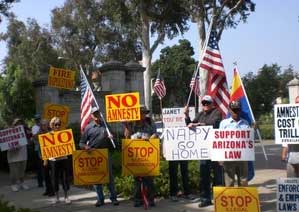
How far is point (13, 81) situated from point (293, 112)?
44.2 m

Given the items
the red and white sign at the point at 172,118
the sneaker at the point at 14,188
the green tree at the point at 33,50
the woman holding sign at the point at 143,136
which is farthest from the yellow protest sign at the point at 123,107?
the green tree at the point at 33,50

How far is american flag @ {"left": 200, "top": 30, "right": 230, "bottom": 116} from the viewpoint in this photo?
10.9 metres

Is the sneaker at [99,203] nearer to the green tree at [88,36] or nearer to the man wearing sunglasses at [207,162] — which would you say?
the man wearing sunglasses at [207,162]

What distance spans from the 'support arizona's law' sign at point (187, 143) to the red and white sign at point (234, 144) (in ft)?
4.14

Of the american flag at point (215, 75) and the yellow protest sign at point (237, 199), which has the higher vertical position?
the american flag at point (215, 75)

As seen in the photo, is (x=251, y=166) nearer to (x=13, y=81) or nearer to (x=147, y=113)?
(x=147, y=113)

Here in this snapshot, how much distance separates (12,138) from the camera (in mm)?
14492

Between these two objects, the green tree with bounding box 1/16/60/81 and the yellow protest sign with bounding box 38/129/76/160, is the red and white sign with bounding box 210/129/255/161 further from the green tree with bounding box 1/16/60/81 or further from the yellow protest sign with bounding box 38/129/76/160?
the green tree with bounding box 1/16/60/81

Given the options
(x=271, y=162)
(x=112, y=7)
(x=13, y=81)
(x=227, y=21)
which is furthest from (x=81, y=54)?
(x=271, y=162)

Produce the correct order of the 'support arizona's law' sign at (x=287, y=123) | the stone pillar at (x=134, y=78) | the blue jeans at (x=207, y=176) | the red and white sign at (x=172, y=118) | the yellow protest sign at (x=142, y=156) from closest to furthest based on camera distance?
1. the 'support arizona's law' sign at (x=287, y=123)
2. the blue jeans at (x=207, y=176)
3. the yellow protest sign at (x=142, y=156)
4. the red and white sign at (x=172, y=118)
5. the stone pillar at (x=134, y=78)

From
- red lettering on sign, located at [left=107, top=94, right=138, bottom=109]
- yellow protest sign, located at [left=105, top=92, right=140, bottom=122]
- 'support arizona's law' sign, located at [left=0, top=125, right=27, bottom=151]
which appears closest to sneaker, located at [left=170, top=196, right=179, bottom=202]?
yellow protest sign, located at [left=105, top=92, right=140, bottom=122]

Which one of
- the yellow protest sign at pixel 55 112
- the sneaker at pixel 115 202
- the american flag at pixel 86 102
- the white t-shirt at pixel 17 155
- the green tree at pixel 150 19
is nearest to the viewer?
the sneaker at pixel 115 202

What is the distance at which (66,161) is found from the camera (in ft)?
40.3

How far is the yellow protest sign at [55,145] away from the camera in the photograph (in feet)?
39.1
